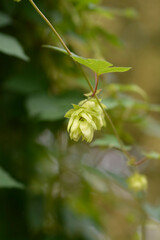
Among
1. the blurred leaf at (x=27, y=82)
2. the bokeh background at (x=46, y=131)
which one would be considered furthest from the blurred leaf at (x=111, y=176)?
the blurred leaf at (x=27, y=82)

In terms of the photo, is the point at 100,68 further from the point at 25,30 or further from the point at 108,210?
the point at 108,210

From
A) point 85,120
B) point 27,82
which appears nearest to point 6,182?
point 85,120

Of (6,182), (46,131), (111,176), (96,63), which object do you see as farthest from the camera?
(46,131)

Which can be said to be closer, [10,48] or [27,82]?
[10,48]

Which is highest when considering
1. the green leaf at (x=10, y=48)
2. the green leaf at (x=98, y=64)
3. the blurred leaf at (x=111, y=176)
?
the green leaf at (x=10, y=48)

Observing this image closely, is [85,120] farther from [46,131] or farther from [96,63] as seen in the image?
[46,131]

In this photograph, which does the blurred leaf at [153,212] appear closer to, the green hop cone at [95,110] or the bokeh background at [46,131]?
the bokeh background at [46,131]

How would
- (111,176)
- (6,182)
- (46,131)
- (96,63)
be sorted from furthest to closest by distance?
(46,131), (111,176), (6,182), (96,63)
